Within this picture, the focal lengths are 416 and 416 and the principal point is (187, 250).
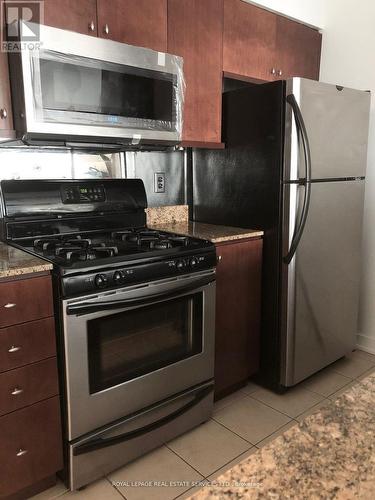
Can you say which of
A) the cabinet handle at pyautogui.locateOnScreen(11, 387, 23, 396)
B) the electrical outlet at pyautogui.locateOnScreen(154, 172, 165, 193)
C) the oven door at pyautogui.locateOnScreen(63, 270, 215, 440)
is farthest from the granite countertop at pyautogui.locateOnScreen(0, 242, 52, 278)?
the electrical outlet at pyautogui.locateOnScreen(154, 172, 165, 193)

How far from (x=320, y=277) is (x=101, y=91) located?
1516mm

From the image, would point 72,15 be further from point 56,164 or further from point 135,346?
point 135,346

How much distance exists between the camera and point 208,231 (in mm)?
2283

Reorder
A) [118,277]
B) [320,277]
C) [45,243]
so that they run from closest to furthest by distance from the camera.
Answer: [118,277]
[45,243]
[320,277]

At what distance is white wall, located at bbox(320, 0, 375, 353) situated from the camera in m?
2.72

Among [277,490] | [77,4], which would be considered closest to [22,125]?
[77,4]

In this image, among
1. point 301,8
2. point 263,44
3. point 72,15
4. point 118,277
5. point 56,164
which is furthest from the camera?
point 301,8

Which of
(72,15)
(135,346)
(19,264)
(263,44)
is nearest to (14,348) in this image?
(19,264)

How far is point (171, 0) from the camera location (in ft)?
6.82

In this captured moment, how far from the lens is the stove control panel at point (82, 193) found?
209cm

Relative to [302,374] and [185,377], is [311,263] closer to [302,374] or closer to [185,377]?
[302,374]

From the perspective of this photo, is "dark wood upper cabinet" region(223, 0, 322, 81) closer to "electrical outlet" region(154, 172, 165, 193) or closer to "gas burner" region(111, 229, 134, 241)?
"electrical outlet" region(154, 172, 165, 193)

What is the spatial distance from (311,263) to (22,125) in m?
1.58

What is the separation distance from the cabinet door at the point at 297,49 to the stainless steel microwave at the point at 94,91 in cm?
91
